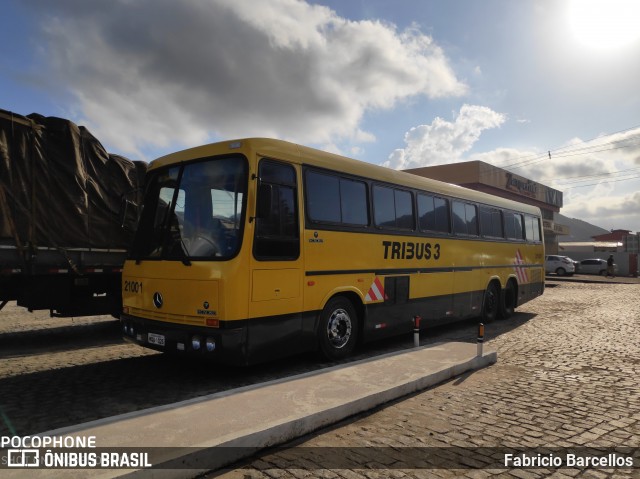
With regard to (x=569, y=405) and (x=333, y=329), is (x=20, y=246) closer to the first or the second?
(x=333, y=329)

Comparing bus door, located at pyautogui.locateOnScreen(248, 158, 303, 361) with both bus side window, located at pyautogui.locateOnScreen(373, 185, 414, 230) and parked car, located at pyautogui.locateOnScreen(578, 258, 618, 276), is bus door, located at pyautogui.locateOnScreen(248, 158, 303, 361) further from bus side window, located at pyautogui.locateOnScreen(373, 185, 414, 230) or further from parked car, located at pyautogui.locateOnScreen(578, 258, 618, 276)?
parked car, located at pyautogui.locateOnScreen(578, 258, 618, 276)

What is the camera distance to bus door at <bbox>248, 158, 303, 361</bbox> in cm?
574

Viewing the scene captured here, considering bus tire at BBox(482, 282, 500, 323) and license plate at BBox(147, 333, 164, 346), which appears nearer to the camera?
license plate at BBox(147, 333, 164, 346)

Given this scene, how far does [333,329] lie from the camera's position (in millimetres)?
7094

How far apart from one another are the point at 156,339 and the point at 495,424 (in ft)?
14.0

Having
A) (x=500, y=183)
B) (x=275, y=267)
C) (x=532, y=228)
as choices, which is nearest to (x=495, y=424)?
(x=275, y=267)

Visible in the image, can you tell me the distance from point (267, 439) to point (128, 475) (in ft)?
3.96

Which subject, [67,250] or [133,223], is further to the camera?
[133,223]

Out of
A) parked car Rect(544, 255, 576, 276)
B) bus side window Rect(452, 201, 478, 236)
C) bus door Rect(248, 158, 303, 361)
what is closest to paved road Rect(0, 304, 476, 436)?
bus door Rect(248, 158, 303, 361)

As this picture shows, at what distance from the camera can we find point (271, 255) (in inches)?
236

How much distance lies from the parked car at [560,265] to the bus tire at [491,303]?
26972mm

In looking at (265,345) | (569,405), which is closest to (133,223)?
(265,345)

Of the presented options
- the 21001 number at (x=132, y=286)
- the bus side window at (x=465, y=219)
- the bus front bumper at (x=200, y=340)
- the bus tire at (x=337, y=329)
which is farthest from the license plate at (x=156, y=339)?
the bus side window at (x=465, y=219)

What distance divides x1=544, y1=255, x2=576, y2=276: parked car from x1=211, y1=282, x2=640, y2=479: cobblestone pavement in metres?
30.6
